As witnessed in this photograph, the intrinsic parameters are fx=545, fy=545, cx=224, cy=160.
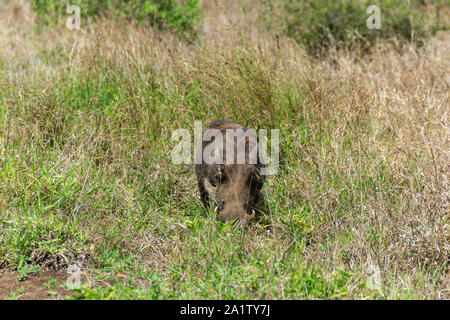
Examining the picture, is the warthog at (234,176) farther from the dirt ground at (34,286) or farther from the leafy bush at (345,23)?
the leafy bush at (345,23)

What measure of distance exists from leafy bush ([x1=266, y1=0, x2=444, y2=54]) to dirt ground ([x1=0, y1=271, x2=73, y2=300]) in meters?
5.24

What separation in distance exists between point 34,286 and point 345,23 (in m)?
5.97

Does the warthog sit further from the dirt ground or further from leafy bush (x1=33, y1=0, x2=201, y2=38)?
leafy bush (x1=33, y1=0, x2=201, y2=38)

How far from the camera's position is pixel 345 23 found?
783 cm

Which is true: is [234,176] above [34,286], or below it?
above

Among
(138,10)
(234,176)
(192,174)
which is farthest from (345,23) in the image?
(234,176)

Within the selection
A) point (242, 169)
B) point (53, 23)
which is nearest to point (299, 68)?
point (242, 169)

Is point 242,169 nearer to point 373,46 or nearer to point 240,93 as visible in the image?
point 240,93

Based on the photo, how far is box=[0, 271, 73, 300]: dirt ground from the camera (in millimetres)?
3271

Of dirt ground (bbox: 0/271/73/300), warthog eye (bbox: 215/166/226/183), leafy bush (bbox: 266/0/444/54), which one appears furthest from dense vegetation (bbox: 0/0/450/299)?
leafy bush (bbox: 266/0/444/54)

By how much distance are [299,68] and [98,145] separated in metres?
2.26

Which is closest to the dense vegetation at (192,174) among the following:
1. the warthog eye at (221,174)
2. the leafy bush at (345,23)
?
the warthog eye at (221,174)

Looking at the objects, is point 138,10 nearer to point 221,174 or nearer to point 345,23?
point 345,23

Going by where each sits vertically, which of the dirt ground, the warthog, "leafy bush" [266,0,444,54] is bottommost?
the dirt ground
